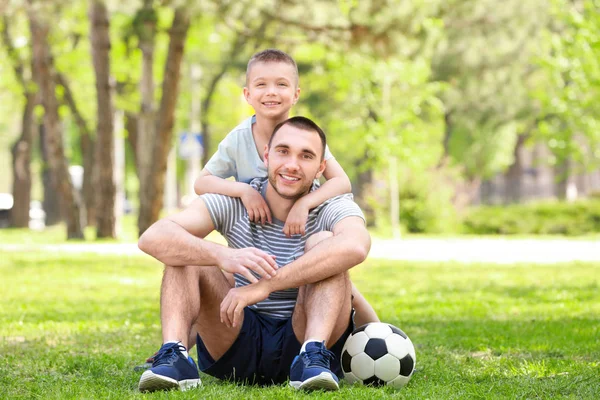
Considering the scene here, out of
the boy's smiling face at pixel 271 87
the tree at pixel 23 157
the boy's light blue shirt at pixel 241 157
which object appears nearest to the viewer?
the boy's smiling face at pixel 271 87

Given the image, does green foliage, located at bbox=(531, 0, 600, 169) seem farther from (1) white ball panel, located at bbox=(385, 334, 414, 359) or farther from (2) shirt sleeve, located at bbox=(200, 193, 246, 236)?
(2) shirt sleeve, located at bbox=(200, 193, 246, 236)

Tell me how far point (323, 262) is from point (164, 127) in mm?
17703

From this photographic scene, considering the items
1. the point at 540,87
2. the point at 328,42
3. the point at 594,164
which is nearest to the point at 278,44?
the point at 328,42

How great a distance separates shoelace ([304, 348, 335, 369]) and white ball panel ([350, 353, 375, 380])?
41 cm

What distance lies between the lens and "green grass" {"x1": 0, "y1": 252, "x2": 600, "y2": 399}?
16.8 ft

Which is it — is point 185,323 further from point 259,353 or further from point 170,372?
point 259,353

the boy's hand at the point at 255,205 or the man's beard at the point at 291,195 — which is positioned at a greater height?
the man's beard at the point at 291,195

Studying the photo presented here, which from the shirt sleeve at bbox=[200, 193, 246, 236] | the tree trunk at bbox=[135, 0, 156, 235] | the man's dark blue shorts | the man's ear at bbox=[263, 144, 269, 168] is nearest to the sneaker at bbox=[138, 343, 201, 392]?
the man's dark blue shorts

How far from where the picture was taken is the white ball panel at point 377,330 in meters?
5.32

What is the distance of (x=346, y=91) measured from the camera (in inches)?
1371

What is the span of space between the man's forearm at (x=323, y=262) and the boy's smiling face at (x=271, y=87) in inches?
40.7

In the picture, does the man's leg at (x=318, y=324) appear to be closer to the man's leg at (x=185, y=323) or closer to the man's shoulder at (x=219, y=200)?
the man's leg at (x=185, y=323)

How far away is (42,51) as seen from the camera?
79.6 ft

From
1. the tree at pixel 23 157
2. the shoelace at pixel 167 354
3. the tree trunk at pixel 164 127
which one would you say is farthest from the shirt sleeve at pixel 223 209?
the tree at pixel 23 157
